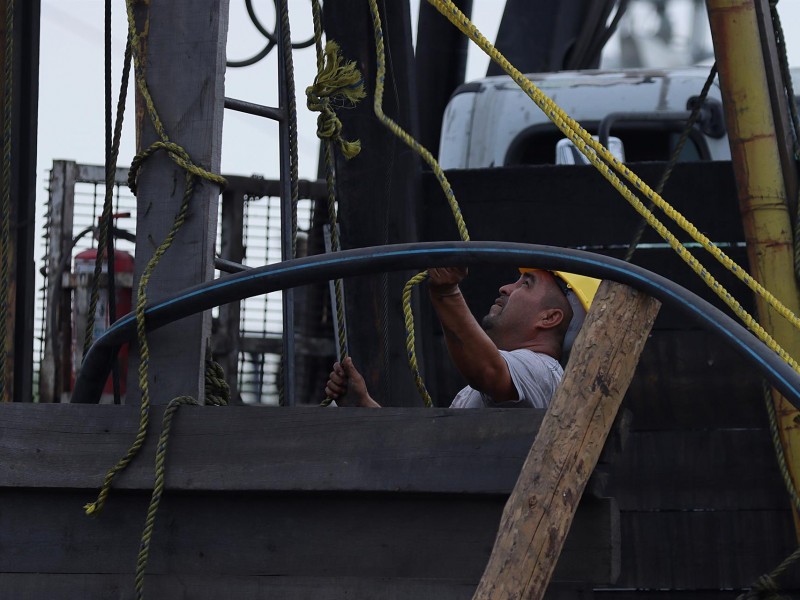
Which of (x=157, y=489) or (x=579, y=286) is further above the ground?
(x=579, y=286)

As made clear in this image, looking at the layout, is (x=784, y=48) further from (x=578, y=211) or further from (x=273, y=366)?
(x=273, y=366)

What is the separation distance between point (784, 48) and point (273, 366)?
4.02 m

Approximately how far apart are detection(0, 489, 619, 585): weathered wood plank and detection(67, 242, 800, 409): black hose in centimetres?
45

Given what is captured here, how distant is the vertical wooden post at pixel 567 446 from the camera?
2381 millimetres

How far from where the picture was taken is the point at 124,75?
3689mm

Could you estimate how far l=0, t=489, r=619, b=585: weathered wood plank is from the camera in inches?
103

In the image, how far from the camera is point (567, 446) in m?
2.47

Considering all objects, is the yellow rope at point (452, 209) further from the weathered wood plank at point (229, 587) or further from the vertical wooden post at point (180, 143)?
the weathered wood plank at point (229, 587)

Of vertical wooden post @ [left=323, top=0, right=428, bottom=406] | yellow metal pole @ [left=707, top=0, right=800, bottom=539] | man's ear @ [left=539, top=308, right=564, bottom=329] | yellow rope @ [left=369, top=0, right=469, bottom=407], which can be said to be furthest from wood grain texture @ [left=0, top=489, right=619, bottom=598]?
vertical wooden post @ [left=323, top=0, right=428, bottom=406]

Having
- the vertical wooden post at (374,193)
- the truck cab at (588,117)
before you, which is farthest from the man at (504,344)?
the truck cab at (588,117)

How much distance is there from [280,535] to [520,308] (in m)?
1.47

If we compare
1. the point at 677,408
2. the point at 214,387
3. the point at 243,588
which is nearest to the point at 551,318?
the point at 214,387

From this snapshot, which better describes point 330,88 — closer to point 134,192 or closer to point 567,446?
point 134,192

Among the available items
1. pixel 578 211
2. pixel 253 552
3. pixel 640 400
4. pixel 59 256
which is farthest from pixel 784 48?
pixel 59 256
